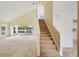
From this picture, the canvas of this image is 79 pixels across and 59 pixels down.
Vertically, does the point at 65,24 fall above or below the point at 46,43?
above

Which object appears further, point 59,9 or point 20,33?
point 59,9

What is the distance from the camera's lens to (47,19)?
5.22m

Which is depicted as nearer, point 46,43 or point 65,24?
point 46,43

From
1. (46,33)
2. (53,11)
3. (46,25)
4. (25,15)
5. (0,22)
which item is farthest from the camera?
(46,25)

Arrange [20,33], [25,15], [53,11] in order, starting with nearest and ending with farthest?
[20,33] < [25,15] < [53,11]

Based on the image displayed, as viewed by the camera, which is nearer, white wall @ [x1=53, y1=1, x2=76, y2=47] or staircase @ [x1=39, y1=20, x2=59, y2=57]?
staircase @ [x1=39, y1=20, x2=59, y2=57]

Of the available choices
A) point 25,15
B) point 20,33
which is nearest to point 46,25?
point 25,15

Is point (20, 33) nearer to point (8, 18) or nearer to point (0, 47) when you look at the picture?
point (0, 47)

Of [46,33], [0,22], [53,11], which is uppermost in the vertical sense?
[53,11]

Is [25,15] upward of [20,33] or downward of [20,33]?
upward

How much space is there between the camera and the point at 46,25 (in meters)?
5.52

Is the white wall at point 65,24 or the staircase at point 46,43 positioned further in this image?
the white wall at point 65,24

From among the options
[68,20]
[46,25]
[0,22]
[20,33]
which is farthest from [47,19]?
[20,33]

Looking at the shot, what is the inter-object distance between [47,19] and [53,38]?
3.09 ft
